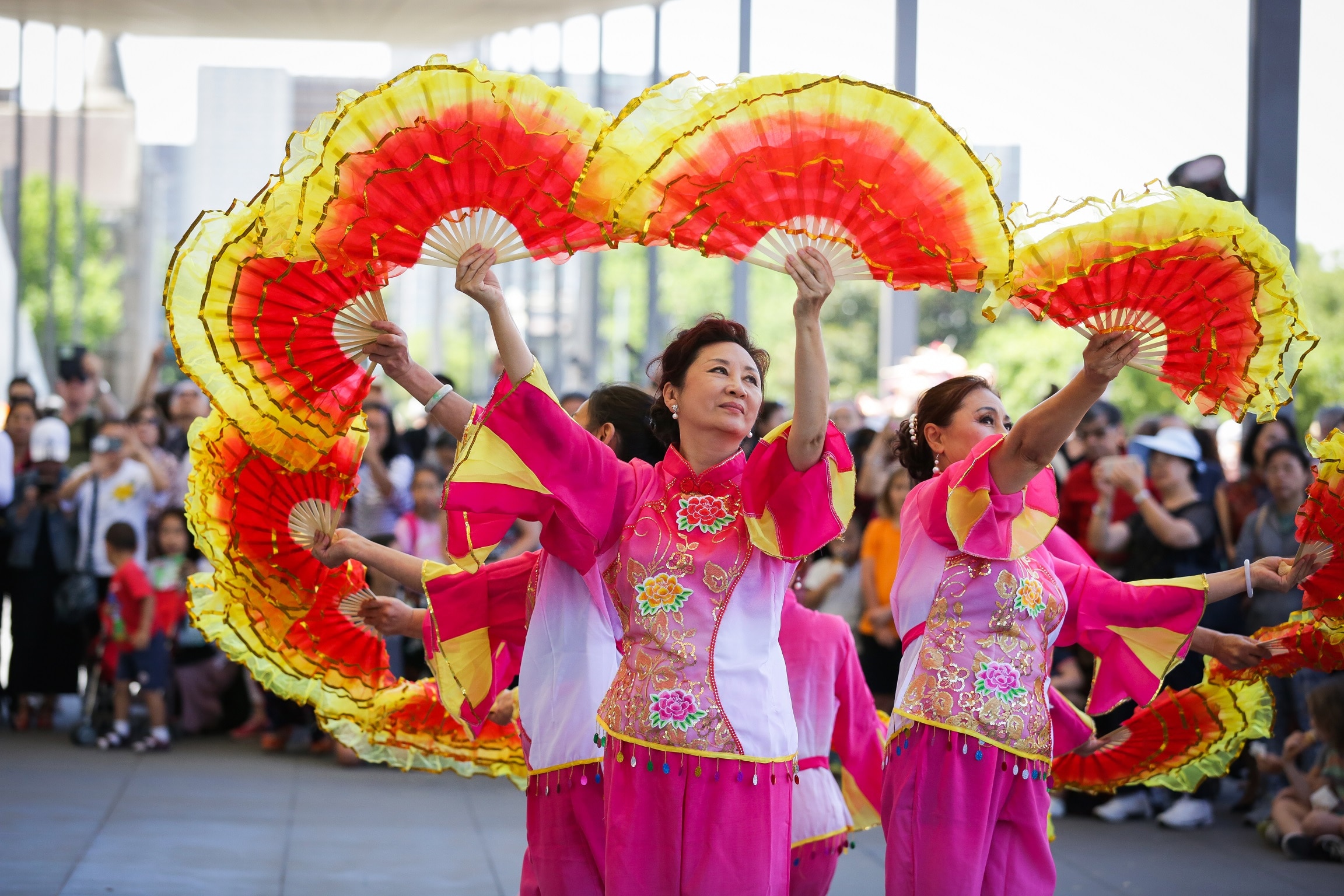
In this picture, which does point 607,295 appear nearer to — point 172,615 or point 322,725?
point 172,615

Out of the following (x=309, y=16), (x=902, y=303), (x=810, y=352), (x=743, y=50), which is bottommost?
(x=810, y=352)

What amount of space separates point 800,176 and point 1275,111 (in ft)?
15.8

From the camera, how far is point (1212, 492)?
6.36 meters

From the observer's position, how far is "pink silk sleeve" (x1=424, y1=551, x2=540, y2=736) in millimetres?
2910

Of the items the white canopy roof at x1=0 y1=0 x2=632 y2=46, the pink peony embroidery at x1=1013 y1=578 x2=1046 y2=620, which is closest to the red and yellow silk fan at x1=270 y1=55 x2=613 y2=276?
the pink peony embroidery at x1=1013 y1=578 x2=1046 y2=620

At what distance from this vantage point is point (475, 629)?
295cm

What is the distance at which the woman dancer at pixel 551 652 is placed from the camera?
8.70ft

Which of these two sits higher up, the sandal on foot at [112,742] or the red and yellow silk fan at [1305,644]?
the red and yellow silk fan at [1305,644]

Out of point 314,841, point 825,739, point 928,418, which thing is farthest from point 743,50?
point 825,739

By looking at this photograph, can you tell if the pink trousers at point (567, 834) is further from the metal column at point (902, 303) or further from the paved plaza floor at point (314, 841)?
the metal column at point (902, 303)

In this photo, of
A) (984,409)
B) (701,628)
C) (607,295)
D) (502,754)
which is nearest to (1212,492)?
(984,409)

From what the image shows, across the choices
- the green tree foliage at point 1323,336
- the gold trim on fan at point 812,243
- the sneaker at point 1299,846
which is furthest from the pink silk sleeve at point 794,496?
the green tree foliage at point 1323,336

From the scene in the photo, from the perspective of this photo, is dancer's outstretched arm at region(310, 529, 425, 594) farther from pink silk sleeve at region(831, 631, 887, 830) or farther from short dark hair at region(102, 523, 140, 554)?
short dark hair at region(102, 523, 140, 554)

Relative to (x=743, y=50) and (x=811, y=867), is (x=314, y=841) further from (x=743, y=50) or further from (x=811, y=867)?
(x=743, y=50)
